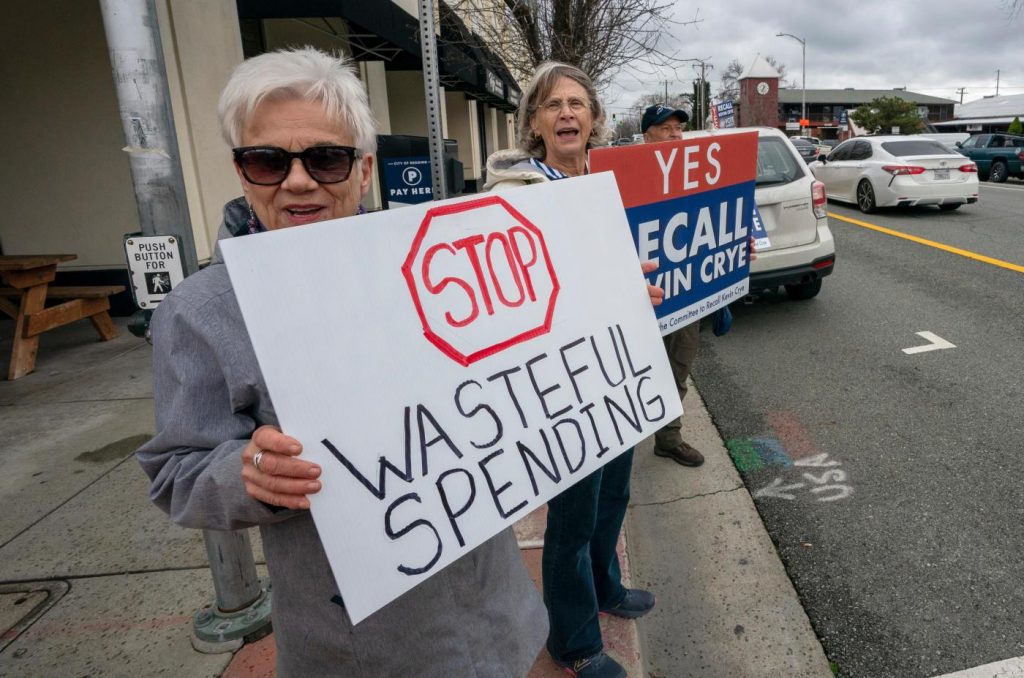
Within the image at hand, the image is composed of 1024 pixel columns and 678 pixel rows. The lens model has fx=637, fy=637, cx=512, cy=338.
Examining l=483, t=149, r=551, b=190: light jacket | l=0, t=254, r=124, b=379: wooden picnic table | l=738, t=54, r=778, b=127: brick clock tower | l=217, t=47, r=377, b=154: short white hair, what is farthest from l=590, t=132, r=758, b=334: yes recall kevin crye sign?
l=738, t=54, r=778, b=127: brick clock tower

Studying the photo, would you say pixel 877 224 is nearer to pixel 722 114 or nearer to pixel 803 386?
pixel 722 114

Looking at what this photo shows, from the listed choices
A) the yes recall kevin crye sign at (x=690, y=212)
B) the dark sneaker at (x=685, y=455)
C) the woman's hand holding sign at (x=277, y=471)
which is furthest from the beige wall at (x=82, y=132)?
the woman's hand holding sign at (x=277, y=471)

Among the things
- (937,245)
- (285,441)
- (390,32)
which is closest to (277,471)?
(285,441)

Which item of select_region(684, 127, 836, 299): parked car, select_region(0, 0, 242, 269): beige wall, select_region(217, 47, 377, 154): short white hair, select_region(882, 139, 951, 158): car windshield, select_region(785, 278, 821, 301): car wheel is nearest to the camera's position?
select_region(217, 47, 377, 154): short white hair

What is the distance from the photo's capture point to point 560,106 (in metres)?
2.14

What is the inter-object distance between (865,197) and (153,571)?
13357 millimetres

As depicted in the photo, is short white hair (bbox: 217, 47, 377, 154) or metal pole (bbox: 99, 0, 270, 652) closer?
short white hair (bbox: 217, 47, 377, 154)

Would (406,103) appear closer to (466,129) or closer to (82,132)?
(466,129)

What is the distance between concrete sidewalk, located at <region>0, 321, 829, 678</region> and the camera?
2.29 meters

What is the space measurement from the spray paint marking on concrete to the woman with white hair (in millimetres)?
2471

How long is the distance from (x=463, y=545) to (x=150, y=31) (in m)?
2.03

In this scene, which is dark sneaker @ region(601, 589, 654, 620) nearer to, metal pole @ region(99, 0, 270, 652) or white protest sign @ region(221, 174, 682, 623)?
white protest sign @ region(221, 174, 682, 623)

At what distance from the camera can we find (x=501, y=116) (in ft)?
95.9

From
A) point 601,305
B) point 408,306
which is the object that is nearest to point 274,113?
point 408,306
